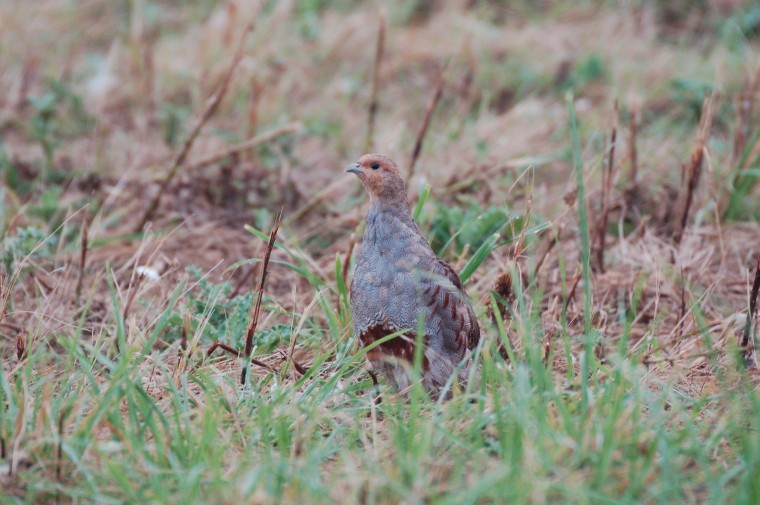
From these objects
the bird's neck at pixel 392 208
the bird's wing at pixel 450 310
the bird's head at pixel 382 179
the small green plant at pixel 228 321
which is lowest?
the small green plant at pixel 228 321

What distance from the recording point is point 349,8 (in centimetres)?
767

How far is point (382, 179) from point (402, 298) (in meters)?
0.44

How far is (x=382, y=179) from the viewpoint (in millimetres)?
3242

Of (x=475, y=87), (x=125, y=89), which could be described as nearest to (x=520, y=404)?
(x=475, y=87)

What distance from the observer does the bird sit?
3072 millimetres

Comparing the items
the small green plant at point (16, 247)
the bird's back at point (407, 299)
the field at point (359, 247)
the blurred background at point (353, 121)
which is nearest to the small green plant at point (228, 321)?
the field at point (359, 247)

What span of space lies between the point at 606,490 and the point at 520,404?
0.98 feet

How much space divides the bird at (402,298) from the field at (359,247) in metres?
0.12

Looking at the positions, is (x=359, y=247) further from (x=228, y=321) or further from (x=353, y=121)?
(x=353, y=121)

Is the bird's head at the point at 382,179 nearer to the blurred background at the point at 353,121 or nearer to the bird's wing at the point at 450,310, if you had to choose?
the bird's wing at the point at 450,310

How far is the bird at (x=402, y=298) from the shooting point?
10.1 ft

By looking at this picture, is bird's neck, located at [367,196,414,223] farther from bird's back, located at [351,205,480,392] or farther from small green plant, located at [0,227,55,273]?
small green plant, located at [0,227,55,273]

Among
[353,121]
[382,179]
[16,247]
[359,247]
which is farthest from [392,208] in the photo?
[353,121]

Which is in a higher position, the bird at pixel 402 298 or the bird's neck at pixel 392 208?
the bird's neck at pixel 392 208
